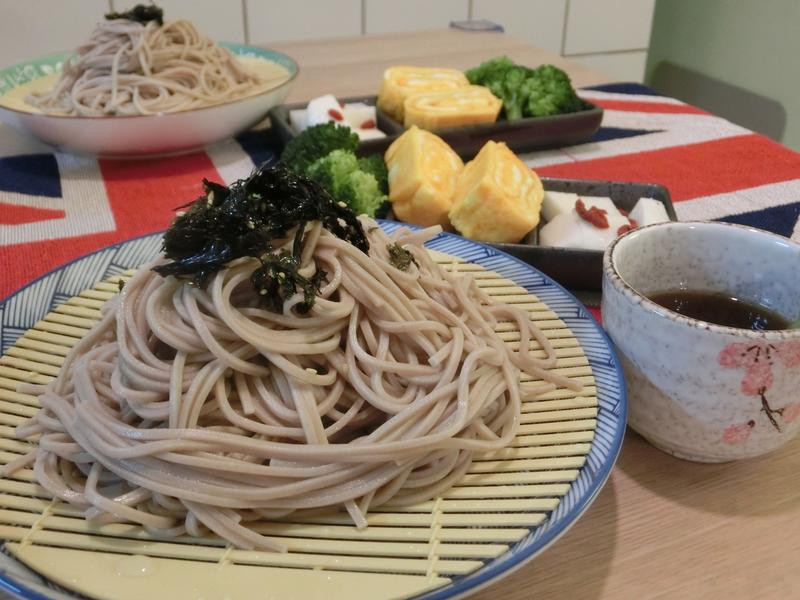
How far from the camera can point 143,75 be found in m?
2.34

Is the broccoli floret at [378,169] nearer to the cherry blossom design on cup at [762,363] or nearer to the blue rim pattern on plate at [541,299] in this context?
the blue rim pattern on plate at [541,299]

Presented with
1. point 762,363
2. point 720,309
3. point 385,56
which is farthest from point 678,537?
point 385,56

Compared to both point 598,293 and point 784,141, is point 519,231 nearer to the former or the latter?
point 598,293

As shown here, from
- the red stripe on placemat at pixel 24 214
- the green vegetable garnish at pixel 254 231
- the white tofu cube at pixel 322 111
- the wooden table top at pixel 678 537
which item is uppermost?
the green vegetable garnish at pixel 254 231

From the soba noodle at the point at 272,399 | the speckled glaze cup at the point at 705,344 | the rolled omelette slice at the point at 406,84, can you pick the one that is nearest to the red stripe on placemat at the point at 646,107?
the rolled omelette slice at the point at 406,84

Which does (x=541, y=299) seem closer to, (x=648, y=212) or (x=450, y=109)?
(x=648, y=212)

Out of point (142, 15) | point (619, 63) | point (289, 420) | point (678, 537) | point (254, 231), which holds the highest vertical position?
point (142, 15)

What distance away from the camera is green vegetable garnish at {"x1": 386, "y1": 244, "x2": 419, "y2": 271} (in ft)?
3.91

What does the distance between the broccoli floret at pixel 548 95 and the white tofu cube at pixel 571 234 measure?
0.81 m

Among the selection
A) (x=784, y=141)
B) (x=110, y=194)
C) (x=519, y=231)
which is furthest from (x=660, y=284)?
(x=784, y=141)

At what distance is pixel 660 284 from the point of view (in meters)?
1.19

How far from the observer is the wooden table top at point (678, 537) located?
90cm

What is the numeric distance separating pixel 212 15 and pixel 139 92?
2399 millimetres

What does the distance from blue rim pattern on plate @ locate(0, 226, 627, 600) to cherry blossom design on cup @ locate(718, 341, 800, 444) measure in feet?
0.52
